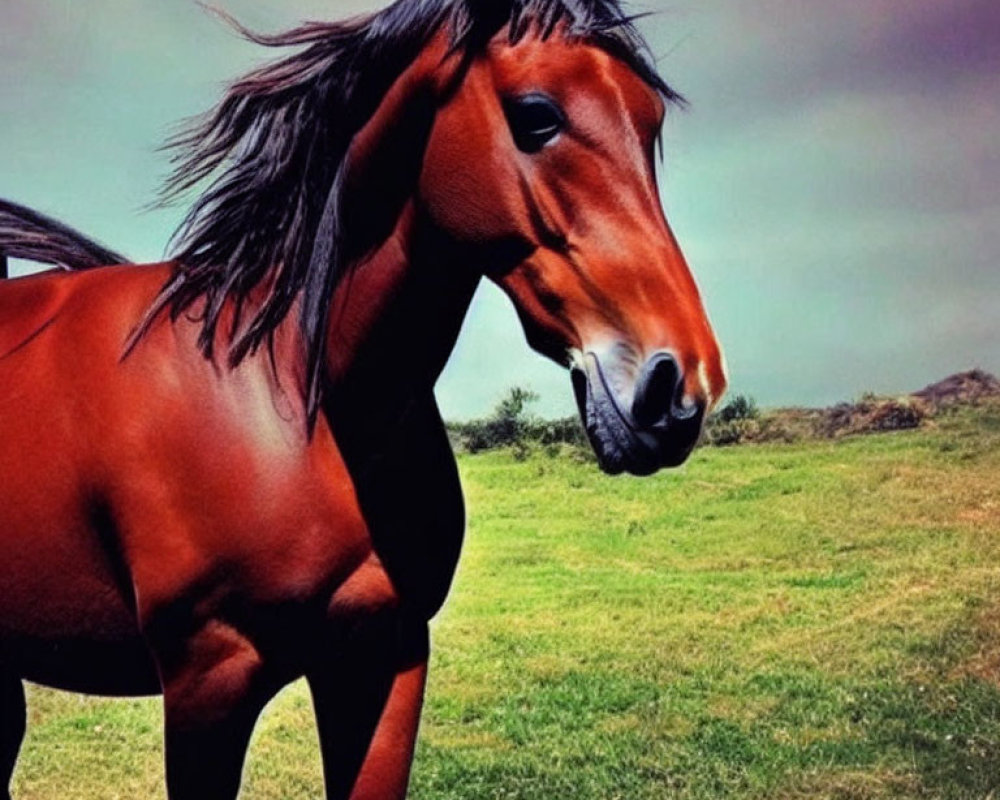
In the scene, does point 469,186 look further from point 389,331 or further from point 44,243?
point 44,243

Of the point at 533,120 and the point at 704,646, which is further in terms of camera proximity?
the point at 704,646

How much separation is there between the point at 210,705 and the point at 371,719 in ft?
0.95

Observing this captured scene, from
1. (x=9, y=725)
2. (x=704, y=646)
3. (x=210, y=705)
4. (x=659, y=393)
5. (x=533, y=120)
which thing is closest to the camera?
(x=659, y=393)

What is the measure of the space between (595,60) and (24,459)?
1.19 metres

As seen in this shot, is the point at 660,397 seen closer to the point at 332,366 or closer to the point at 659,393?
the point at 659,393

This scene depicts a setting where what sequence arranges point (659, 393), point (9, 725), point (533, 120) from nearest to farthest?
point (659, 393), point (533, 120), point (9, 725)

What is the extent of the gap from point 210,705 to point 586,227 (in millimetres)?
950

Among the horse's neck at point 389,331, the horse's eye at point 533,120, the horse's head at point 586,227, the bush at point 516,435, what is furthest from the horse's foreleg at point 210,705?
the bush at point 516,435

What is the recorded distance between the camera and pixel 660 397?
152 cm

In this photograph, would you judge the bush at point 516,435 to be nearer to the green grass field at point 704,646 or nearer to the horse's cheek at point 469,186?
the green grass field at point 704,646

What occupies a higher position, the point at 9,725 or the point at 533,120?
the point at 533,120

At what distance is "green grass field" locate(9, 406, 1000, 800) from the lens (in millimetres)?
4918

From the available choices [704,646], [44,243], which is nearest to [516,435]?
[704,646]

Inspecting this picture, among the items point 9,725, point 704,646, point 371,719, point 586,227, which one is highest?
point 586,227
